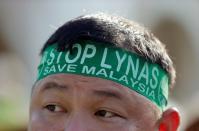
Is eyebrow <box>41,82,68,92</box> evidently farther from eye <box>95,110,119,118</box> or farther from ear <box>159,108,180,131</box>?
ear <box>159,108,180,131</box>

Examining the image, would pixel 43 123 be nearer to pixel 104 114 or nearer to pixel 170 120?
pixel 104 114

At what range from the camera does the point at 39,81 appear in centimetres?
475

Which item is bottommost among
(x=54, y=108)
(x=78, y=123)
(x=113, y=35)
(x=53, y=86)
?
(x=78, y=123)

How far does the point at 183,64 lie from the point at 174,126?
15467mm

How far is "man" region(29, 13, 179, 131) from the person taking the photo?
176 inches

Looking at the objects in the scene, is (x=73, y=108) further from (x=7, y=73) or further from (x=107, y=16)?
(x=7, y=73)

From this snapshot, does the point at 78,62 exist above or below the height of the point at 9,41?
below

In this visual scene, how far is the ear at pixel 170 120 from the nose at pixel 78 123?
57 centimetres

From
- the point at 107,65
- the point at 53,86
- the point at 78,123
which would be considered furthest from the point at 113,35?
the point at 78,123

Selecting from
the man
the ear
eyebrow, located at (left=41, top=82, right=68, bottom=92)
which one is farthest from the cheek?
the ear

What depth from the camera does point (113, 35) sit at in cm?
463

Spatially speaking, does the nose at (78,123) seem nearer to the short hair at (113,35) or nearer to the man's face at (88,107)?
the man's face at (88,107)

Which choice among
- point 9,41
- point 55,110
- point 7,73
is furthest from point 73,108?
point 9,41

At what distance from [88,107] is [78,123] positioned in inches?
4.5
